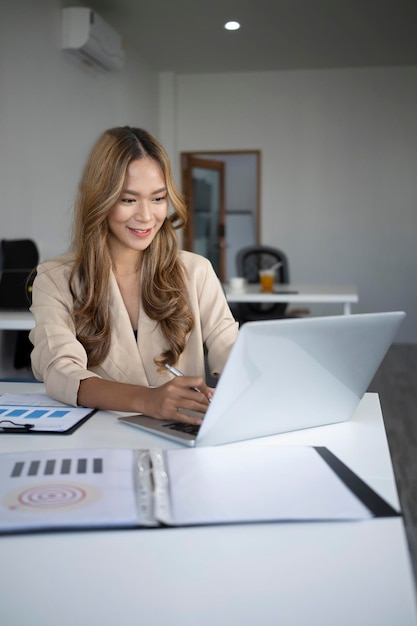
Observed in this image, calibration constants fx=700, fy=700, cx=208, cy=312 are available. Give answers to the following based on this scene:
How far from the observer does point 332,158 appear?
7.15 m

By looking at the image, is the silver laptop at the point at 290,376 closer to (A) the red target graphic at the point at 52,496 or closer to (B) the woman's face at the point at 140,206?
(A) the red target graphic at the point at 52,496

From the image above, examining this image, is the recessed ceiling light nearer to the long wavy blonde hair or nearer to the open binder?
the long wavy blonde hair

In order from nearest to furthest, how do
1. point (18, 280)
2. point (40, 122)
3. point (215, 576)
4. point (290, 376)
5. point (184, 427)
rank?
point (215, 576)
point (290, 376)
point (184, 427)
point (18, 280)
point (40, 122)

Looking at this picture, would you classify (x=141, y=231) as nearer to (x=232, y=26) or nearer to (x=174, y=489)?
(x=174, y=489)

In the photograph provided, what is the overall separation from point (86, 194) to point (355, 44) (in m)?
5.27

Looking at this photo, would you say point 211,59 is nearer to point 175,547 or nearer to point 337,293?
point 337,293

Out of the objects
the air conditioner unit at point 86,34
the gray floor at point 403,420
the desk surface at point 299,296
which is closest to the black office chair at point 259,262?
the desk surface at point 299,296

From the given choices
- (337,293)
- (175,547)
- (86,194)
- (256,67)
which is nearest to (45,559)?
(175,547)

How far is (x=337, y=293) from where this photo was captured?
3.92 m

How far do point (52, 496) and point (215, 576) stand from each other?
0.74 feet

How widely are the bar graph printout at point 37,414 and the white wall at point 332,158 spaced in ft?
19.9

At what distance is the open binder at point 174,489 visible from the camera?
706mm

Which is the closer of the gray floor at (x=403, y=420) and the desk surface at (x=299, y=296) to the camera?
the gray floor at (x=403, y=420)

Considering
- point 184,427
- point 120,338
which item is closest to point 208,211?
point 120,338
